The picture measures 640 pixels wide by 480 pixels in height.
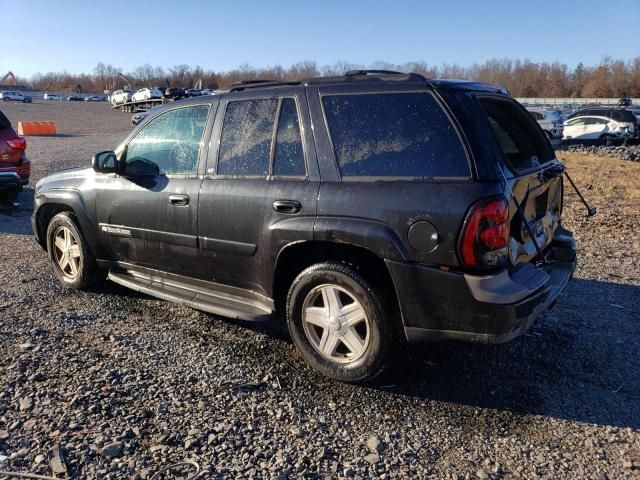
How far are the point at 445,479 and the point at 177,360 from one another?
6.69 ft

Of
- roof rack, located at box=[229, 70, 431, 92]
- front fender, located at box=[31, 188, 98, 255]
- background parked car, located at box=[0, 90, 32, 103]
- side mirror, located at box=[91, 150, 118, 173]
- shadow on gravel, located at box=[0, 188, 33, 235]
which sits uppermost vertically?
background parked car, located at box=[0, 90, 32, 103]

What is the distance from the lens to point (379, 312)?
3.38 metres

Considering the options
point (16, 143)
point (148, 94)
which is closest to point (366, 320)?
point (16, 143)

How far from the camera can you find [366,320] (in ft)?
11.4

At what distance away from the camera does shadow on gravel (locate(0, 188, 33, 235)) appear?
796 centimetres

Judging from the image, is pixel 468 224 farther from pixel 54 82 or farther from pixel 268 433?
pixel 54 82

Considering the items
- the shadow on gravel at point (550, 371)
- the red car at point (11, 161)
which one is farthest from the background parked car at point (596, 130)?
the red car at point (11, 161)

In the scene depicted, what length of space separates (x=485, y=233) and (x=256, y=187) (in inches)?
64.0

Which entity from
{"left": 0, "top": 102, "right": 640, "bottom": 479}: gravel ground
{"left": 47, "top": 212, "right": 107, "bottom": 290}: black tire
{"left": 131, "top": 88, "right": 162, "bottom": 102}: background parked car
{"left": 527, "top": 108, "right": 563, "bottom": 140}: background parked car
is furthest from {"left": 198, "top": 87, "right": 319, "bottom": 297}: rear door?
{"left": 131, "top": 88, "right": 162, "bottom": 102}: background parked car

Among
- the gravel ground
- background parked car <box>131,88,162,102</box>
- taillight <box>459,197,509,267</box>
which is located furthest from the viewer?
background parked car <box>131,88,162,102</box>

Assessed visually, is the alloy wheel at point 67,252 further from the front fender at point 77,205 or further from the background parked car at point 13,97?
the background parked car at point 13,97

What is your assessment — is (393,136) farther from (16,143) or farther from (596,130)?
(596,130)

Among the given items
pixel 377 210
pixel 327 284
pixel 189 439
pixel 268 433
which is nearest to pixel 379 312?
pixel 327 284

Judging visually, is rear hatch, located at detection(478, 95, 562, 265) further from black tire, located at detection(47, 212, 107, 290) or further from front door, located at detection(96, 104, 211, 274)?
black tire, located at detection(47, 212, 107, 290)
